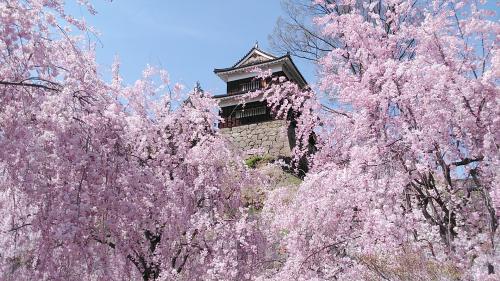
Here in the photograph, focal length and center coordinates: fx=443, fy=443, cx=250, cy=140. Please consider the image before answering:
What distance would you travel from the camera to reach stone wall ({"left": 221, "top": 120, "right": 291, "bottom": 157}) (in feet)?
72.8

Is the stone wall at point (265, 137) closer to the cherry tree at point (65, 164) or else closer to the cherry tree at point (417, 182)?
the cherry tree at point (417, 182)

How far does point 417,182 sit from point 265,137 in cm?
1705

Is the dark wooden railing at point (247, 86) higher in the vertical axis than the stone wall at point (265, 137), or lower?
higher

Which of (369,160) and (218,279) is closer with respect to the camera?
(369,160)

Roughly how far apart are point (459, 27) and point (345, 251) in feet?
11.5

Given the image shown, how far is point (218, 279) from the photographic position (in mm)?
6574

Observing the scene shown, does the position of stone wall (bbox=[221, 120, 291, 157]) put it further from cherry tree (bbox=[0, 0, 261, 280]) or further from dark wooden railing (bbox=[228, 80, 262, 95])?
cherry tree (bbox=[0, 0, 261, 280])

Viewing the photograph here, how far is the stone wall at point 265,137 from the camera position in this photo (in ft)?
72.8

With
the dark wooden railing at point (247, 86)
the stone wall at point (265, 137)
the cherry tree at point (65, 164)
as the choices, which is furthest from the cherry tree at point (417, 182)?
the dark wooden railing at point (247, 86)

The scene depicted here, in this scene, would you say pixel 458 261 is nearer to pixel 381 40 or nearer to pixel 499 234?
pixel 499 234

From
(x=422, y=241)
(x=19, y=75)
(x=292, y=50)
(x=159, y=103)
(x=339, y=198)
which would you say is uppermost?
(x=292, y=50)

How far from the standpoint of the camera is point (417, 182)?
234 inches

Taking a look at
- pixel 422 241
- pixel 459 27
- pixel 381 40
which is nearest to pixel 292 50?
pixel 381 40

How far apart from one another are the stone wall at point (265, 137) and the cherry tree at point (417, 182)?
1495cm
